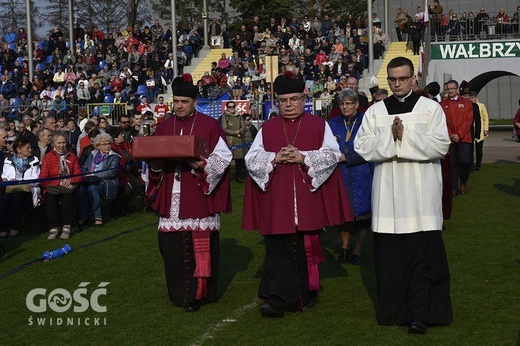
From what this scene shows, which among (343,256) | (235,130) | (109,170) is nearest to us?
(343,256)

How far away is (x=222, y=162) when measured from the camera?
8680mm

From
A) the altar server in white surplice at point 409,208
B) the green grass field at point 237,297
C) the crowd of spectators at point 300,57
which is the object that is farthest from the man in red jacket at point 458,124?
the crowd of spectators at point 300,57

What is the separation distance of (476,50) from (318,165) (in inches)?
1179

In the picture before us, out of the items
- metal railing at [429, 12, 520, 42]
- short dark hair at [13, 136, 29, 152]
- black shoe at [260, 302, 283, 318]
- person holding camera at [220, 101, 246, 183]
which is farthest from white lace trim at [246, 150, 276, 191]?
metal railing at [429, 12, 520, 42]

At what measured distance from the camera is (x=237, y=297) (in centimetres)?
916

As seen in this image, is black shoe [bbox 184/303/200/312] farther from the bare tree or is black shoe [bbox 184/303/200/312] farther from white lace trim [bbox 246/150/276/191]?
the bare tree

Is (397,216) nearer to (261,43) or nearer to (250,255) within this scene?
(250,255)

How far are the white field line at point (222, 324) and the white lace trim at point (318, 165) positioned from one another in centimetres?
135

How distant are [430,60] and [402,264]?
96.0 ft

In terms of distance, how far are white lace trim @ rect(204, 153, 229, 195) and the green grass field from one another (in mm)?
1206

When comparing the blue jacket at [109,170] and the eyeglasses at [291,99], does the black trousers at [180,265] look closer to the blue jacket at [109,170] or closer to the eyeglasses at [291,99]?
the eyeglasses at [291,99]

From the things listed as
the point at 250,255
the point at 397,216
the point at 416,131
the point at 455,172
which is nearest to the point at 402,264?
the point at 397,216

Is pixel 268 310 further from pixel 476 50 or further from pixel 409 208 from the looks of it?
pixel 476 50

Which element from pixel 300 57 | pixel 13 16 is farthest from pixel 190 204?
pixel 13 16
